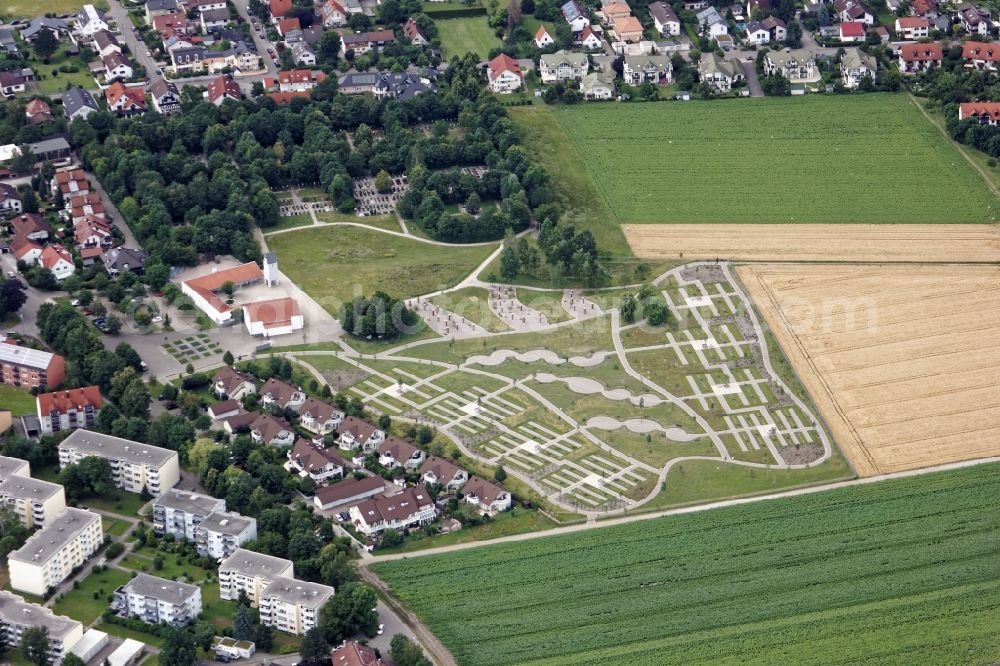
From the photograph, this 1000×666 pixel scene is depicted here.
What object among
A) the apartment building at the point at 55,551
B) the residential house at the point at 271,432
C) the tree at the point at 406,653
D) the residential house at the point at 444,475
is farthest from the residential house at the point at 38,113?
the tree at the point at 406,653

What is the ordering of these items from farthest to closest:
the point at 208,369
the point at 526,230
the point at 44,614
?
the point at 526,230, the point at 208,369, the point at 44,614

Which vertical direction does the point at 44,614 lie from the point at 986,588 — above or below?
above

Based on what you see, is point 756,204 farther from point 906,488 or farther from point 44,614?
point 44,614

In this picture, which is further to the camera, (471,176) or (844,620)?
(471,176)

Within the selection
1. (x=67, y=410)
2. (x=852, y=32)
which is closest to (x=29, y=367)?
(x=67, y=410)

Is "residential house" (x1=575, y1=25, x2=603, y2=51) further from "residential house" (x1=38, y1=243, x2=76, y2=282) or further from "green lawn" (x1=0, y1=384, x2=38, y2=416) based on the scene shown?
"green lawn" (x1=0, y1=384, x2=38, y2=416)

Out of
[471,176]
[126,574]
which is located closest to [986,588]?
[126,574]

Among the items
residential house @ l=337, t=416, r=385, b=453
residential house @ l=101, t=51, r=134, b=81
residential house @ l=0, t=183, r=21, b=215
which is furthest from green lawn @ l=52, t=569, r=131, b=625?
residential house @ l=101, t=51, r=134, b=81
